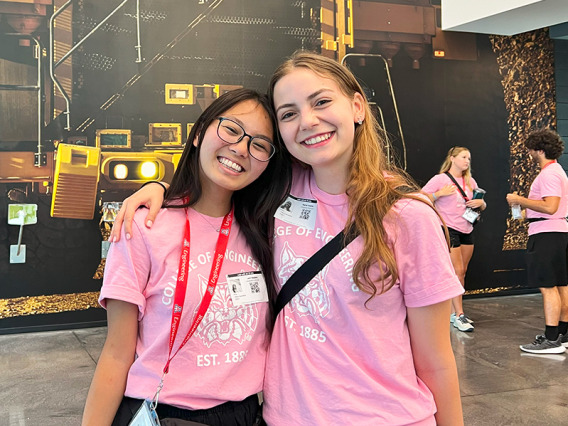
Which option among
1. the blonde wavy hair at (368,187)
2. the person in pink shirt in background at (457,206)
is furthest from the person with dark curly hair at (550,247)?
the blonde wavy hair at (368,187)

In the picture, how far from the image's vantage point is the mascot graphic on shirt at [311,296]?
4.08 feet

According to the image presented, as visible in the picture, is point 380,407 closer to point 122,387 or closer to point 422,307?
point 422,307

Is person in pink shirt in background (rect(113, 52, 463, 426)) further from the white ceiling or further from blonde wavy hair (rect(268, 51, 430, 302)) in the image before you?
the white ceiling

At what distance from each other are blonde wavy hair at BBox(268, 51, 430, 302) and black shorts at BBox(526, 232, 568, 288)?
352 centimetres

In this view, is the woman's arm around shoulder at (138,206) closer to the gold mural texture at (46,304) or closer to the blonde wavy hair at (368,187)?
the blonde wavy hair at (368,187)

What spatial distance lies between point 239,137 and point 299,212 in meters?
0.25

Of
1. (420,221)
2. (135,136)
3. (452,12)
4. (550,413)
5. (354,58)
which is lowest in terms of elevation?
(550,413)

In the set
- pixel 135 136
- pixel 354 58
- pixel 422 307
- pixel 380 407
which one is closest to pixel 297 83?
pixel 422 307

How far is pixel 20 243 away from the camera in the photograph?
5.16 metres

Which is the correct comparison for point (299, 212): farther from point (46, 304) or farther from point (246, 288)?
point (46, 304)

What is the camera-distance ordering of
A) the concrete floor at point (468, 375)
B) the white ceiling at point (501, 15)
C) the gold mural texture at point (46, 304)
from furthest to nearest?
1. the white ceiling at point (501, 15)
2. the gold mural texture at point (46, 304)
3. the concrete floor at point (468, 375)

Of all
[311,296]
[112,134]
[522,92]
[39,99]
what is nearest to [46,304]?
[112,134]

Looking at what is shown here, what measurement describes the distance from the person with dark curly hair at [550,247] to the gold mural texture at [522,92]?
2389 mm

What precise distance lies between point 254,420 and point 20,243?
459cm
